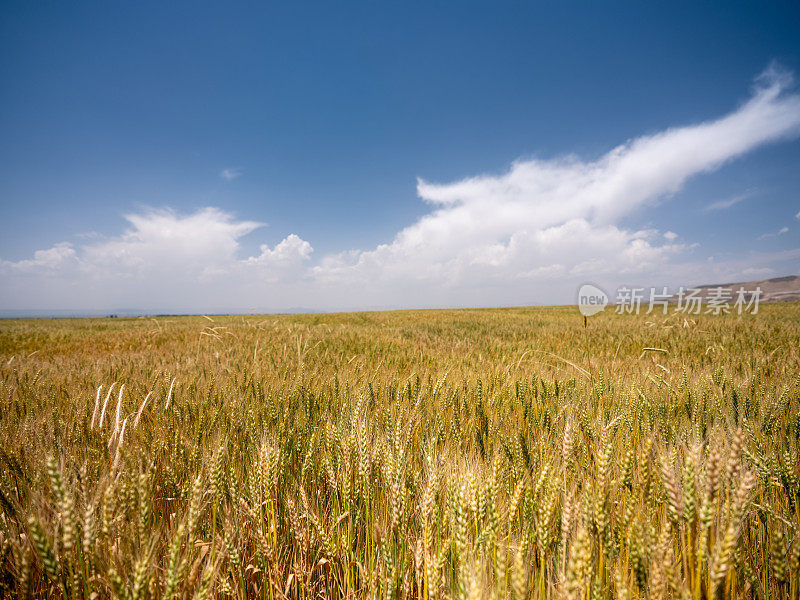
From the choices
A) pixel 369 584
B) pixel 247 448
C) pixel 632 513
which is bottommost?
pixel 369 584

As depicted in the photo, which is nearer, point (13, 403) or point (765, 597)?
point (765, 597)

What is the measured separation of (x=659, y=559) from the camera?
71 centimetres

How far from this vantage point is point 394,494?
970 mm

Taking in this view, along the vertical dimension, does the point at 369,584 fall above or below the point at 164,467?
below

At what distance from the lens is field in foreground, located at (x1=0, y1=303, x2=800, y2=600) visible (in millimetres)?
750

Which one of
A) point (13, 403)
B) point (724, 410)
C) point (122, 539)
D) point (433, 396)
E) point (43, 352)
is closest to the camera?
point (122, 539)

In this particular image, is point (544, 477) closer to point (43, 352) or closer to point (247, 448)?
point (247, 448)

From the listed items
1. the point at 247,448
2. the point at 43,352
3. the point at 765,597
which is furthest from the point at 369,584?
the point at 43,352

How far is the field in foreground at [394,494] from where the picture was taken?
0.75m

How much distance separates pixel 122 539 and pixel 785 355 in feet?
19.7

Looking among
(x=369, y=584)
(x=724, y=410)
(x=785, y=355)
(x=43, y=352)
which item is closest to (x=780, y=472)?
(x=724, y=410)

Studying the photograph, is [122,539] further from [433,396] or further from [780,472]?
[780,472]

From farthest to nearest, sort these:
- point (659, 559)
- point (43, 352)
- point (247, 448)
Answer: point (43, 352)
point (247, 448)
point (659, 559)

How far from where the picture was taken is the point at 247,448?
1.62 meters
